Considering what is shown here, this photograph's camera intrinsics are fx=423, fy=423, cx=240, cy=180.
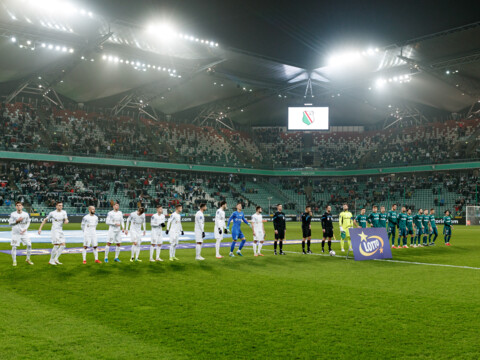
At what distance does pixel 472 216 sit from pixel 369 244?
36.3 meters

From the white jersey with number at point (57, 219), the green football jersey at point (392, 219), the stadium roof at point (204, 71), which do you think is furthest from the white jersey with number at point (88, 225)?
the stadium roof at point (204, 71)

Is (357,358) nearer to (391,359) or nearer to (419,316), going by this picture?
(391,359)

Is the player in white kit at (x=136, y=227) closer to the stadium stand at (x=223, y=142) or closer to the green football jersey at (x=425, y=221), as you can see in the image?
the green football jersey at (x=425, y=221)

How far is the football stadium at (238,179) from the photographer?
739cm

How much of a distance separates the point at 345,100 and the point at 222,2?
37685mm

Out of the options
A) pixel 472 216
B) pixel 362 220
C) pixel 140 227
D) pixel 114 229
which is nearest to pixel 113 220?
pixel 114 229

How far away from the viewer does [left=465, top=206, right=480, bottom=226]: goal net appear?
4625 centimetres

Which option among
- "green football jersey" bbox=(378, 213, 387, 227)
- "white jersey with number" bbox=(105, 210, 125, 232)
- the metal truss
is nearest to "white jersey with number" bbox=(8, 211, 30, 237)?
"white jersey with number" bbox=(105, 210, 125, 232)

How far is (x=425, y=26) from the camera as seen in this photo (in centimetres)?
→ 3562

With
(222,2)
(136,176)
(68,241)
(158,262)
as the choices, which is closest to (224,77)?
(136,176)

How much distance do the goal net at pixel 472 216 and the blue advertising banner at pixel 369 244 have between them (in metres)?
34.9

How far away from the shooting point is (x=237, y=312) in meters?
8.14

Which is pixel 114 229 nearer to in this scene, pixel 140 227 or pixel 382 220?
pixel 140 227

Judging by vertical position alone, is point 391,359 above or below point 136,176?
below
